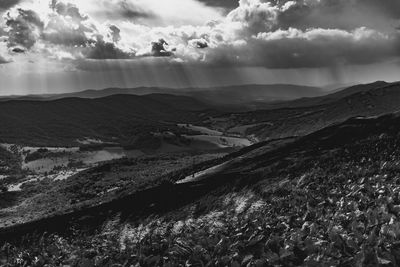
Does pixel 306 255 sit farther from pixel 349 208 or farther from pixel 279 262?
pixel 349 208

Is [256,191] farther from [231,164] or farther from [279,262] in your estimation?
[231,164]

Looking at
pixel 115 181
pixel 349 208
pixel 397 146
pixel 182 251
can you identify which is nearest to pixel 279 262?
pixel 182 251

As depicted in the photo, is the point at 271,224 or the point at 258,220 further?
the point at 258,220

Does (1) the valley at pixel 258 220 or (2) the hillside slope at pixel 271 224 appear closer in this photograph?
(2) the hillside slope at pixel 271 224

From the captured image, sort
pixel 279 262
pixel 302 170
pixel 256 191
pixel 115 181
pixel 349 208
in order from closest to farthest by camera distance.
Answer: pixel 279 262
pixel 349 208
pixel 256 191
pixel 302 170
pixel 115 181

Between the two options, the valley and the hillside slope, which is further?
the valley

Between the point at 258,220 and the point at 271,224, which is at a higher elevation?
the point at 271,224

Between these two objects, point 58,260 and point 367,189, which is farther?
point 367,189

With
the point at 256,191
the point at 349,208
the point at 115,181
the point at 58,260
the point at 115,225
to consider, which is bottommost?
the point at 115,181

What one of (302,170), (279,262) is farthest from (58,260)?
(302,170)

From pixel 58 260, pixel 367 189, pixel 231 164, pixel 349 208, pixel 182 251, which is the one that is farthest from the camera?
pixel 231 164

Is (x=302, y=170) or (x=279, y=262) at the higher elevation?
(x=279, y=262)
